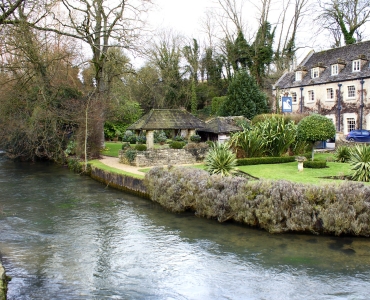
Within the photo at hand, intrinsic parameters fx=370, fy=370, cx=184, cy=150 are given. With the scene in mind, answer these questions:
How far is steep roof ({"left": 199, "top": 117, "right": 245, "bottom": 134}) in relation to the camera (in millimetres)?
24562

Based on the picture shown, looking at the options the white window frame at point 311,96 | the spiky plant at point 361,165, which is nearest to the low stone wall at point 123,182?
the spiky plant at point 361,165

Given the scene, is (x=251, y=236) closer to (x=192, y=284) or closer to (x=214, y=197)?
(x=214, y=197)

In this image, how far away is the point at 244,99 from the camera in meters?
33.0

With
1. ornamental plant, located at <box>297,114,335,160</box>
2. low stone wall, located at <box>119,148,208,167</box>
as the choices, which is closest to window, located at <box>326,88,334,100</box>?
low stone wall, located at <box>119,148,208,167</box>

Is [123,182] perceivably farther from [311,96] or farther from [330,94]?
[311,96]

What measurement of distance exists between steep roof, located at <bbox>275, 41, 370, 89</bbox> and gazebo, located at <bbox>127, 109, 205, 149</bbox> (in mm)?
14765

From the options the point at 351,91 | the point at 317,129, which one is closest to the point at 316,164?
the point at 317,129

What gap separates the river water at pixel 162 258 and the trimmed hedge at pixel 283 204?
0.31m

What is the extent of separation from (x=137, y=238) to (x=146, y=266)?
212 cm

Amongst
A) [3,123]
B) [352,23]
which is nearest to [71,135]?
[3,123]

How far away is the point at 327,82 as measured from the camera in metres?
32.5

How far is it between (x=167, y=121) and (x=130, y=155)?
11.3 ft

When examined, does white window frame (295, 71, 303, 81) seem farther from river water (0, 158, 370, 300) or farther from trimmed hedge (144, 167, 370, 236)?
river water (0, 158, 370, 300)

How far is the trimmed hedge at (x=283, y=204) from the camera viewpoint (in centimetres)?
1027
